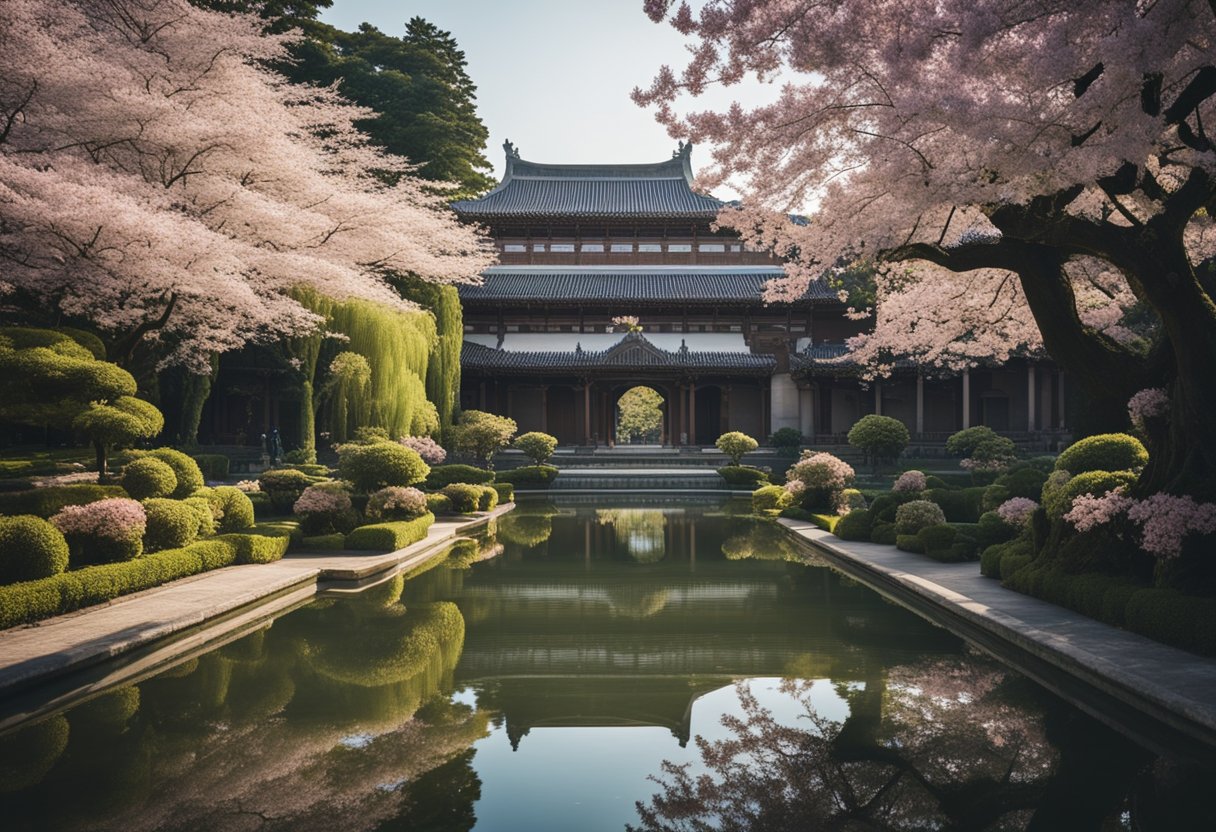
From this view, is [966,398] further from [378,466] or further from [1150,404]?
[1150,404]

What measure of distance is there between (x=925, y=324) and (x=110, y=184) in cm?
1266

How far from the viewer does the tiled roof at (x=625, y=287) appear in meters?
37.4

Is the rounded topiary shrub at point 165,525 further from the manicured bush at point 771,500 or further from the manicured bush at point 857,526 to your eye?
the manicured bush at point 771,500

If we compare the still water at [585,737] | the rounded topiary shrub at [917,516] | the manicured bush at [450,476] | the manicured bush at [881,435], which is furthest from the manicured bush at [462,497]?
the manicured bush at [881,435]

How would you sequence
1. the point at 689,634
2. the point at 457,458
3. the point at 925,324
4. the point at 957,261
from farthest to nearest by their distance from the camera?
the point at 457,458
the point at 925,324
the point at 957,261
the point at 689,634

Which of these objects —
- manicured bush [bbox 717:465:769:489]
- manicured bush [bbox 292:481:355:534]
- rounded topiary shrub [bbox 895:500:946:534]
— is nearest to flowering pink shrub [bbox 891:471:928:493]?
rounded topiary shrub [bbox 895:500:946:534]

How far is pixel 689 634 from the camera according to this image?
8336 mm

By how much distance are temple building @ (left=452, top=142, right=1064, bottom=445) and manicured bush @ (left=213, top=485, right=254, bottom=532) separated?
22422mm

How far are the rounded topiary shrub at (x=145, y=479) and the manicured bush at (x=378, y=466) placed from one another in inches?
165

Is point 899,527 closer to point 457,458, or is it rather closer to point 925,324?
point 925,324

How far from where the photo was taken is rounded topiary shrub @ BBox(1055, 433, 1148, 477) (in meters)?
10.3

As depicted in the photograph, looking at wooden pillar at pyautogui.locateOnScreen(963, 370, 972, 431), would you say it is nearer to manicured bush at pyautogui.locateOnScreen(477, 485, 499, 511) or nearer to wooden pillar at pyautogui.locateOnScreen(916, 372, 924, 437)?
wooden pillar at pyautogui.locateOnScreen(916, 372, 924, 437)

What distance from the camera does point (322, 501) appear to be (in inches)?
564

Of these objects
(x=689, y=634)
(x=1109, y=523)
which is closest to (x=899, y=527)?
(x=1109, y=523)
